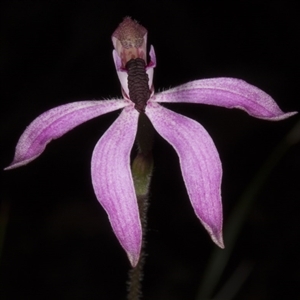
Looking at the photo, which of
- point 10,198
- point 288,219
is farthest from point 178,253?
point 10,198

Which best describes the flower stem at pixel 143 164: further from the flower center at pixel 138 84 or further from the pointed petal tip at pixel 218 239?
the pointed petal tip at pixel 218 239

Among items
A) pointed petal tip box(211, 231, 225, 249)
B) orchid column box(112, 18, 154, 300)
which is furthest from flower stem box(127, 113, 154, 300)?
pointed petal tip box(211, 231, 225, 249)

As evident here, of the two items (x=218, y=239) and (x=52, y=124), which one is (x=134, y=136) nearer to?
(x=52, y=124)

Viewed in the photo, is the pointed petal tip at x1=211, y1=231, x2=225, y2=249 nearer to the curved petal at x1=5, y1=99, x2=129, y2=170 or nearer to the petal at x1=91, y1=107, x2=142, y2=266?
the petal at x1=91, y1=107, x2=142, y2=266

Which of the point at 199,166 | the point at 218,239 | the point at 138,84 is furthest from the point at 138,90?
the point at 218,239

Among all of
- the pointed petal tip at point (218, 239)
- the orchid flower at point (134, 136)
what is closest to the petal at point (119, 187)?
the orchid flower at point (134, 136)

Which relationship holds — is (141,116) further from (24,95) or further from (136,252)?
(24,95)
